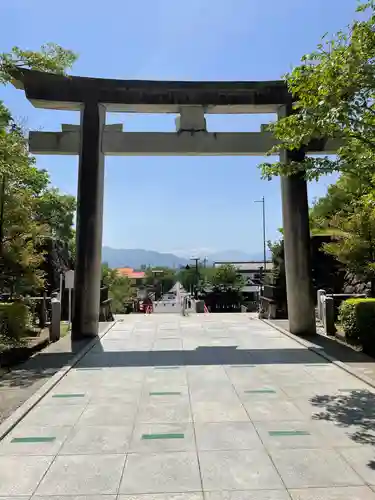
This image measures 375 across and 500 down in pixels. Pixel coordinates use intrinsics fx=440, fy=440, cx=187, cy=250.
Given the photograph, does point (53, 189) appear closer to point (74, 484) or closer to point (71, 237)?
point (71, 237)

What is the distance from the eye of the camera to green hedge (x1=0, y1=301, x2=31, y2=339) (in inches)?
397

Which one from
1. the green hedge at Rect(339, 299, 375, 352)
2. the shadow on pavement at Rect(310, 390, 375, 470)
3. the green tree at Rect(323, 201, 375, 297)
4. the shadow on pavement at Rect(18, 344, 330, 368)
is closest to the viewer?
the shadow on pavement at Rect(310, 390, 375, 470)

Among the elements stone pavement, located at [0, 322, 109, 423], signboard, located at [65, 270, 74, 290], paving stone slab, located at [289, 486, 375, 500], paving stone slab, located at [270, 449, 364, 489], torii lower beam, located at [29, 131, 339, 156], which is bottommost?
paving stone slab, located at [289, 486, 375, 500]

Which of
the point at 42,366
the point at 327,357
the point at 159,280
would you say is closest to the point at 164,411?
the point at 42,366

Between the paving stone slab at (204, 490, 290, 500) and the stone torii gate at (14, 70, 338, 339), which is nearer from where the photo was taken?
the paving stone slab at (204, 490, 290, 500)

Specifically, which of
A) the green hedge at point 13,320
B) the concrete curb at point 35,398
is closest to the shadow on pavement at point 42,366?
the concrete curb at point 35,398

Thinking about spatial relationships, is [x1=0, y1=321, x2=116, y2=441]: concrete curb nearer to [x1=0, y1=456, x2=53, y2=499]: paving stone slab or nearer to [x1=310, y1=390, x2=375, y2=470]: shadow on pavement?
[x1=0, y1=456, x2=53, y2=499]: paving stone slab

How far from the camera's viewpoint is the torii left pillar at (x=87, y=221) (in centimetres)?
1220

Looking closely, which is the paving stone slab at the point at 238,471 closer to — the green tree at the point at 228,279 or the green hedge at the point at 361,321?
the green hedge at the point at 361,321

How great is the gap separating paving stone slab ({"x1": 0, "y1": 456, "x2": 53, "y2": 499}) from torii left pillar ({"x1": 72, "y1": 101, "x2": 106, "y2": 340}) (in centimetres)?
779

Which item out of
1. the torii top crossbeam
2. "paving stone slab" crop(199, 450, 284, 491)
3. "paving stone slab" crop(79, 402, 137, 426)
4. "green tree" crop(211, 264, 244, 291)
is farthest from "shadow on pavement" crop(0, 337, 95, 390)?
"green tree" crop(211, 264, 244, 291)

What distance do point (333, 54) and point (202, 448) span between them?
5403mm

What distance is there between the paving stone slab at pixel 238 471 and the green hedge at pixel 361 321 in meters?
6.42

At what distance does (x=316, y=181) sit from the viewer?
6973 millimetres
